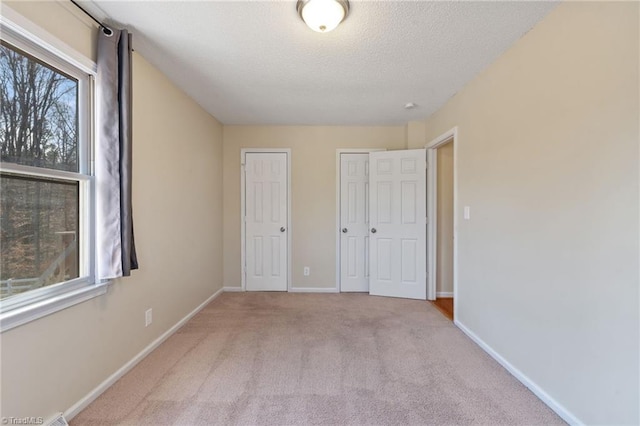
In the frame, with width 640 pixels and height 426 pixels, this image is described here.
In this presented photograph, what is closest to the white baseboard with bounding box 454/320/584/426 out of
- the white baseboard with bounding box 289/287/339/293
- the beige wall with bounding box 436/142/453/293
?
the beige wall with bounding box 436/142/453/293

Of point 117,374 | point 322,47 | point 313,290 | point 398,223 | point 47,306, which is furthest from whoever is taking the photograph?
point 313,290

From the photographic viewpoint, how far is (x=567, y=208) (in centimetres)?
155

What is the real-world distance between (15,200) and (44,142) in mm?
344

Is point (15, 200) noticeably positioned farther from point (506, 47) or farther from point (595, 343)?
point (506, 47)

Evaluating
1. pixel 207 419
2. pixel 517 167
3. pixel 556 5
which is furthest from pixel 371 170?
pixel 207 419

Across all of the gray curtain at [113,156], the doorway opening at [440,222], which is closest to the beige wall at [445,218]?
the doorway opening at [440,222]

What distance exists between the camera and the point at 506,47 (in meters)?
2.01

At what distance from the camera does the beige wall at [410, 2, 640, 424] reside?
1.27 m

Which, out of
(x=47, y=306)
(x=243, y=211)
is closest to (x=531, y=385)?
(x=47, y=306)

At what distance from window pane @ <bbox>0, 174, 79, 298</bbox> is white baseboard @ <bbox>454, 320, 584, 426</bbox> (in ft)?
9.78

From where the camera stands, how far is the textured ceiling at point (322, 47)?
165cm

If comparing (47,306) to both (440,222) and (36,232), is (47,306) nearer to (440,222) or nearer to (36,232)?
(36,232)

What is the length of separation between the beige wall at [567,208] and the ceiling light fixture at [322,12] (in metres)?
1.27

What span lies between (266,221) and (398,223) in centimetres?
186
